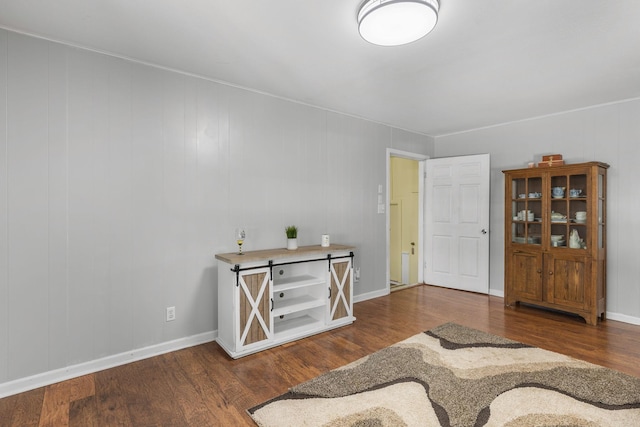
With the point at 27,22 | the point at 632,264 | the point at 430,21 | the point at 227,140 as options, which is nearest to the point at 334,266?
the point at 227,140

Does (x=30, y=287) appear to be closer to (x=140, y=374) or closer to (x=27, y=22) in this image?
(x=140, y=374)

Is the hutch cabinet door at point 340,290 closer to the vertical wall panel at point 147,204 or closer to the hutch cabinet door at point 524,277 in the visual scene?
the vertical wall panel at point 147,204

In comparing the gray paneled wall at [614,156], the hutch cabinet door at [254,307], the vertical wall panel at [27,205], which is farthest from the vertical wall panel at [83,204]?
the gray paneled wall at [614,156]

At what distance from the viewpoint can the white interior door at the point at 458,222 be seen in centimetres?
466

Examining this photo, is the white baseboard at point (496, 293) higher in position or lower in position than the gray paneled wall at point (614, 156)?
lower

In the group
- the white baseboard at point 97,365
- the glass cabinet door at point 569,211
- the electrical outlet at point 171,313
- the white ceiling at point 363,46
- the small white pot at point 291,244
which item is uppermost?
the white ceiling at point 363,46

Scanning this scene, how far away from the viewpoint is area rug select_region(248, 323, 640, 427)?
6.25ft

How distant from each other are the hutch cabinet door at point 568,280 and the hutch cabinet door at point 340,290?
2388mm

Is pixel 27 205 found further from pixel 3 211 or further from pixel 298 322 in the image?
pixel 298 322

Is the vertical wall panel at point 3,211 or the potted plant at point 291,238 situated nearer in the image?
the vertical wall panel at point 3,211

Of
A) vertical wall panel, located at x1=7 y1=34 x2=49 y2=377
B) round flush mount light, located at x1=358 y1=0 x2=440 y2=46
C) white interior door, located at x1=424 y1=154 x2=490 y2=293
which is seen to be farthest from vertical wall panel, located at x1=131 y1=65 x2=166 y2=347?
white interior door, located at x1=424 y1=154 x2=490 y2=293

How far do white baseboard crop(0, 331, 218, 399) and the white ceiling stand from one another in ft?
7.86

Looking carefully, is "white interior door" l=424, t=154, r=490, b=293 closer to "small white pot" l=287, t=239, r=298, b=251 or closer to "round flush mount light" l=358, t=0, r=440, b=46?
"small white pot" l=287, t=239, r=298, b=251

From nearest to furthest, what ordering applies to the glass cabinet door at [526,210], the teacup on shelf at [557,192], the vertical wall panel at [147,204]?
the vertical wall panel at [147,204]
the teacup on shelf at [557,192]
the glass cabinet door at [526,210]
